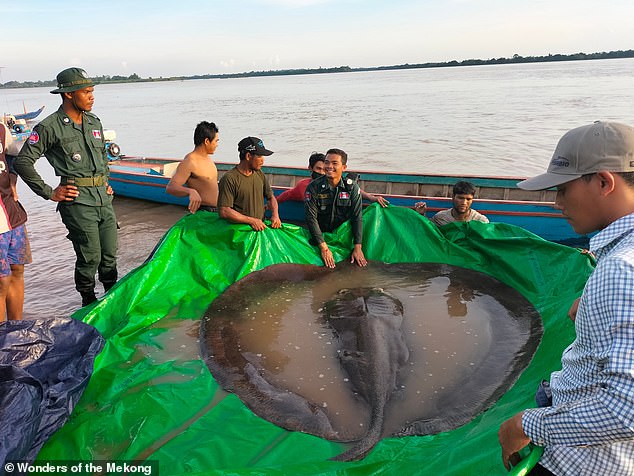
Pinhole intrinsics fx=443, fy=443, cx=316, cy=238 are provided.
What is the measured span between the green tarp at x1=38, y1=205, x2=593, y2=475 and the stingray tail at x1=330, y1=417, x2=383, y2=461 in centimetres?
6

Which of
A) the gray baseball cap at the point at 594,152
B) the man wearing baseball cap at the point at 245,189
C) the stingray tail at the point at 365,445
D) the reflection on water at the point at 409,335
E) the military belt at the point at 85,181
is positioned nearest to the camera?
the gray baseball cap at the point at 594,152

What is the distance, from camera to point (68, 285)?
23.5ft

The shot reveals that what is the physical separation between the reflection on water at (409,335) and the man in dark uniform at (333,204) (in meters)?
0.32

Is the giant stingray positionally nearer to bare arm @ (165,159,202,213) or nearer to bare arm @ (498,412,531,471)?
bare arm @ (498,412,531,471)

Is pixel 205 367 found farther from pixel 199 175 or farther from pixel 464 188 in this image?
pixel 464 188

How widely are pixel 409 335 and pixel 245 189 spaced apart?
2.61 metres

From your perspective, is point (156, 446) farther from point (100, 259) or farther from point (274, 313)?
point (100, 259)

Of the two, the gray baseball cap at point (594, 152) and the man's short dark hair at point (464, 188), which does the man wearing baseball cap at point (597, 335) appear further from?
the man's short dark hair at point (464, 188)

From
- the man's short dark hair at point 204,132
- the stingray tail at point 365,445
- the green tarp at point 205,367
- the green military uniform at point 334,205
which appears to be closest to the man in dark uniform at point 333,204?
the green military uniform at point 334,205

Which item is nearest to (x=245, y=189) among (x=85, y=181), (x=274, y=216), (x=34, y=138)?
(x=274, y=216)

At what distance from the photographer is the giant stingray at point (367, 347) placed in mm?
2898

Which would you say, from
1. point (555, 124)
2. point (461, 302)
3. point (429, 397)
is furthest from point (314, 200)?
point (555, 124)

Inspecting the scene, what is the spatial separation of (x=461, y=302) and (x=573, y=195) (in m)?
2.97

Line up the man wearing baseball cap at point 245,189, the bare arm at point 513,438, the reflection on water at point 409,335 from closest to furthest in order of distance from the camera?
the bare arm at point 513,438 < the reflection on water at point 409,335 < the man wearing baseball cap at point 245,189
